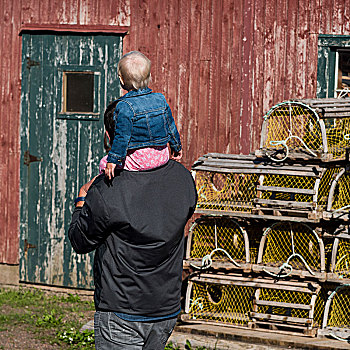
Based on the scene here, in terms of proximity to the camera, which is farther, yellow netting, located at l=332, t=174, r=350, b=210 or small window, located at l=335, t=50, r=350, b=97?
small window, located at l=335, t=50, r=350, b=97

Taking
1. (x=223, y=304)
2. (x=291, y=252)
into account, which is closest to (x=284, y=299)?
(x=291, y=252)

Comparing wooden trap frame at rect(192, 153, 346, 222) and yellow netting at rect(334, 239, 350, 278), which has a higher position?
wooden trap frame at rect(192, 153, 346, 222)

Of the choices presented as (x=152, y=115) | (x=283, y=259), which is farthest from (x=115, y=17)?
(x=152, y=115)

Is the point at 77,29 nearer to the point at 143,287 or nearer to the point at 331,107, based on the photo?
the point at 331,107

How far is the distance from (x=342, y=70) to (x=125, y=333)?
19.2 ft

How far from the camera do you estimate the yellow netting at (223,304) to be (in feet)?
21.5

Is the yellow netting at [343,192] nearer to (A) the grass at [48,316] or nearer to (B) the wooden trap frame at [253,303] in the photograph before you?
(B) the wooden trap frame at [253,303]

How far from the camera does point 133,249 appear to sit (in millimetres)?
3062

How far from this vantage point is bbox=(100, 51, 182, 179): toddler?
3332 millimetres

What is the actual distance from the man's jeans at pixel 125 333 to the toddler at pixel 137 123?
30.9 inches

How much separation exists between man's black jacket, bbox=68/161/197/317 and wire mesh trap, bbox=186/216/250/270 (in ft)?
11.2

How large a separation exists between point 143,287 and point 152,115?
3.18 ft

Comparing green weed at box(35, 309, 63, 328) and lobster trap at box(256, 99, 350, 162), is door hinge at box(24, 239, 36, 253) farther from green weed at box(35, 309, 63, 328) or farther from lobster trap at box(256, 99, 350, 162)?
lobster trap at box(256, 99, 350, 162)

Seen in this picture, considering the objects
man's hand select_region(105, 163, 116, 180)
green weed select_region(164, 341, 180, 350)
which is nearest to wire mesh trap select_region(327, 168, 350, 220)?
green weed select_region(164, 341, 180, 350)
